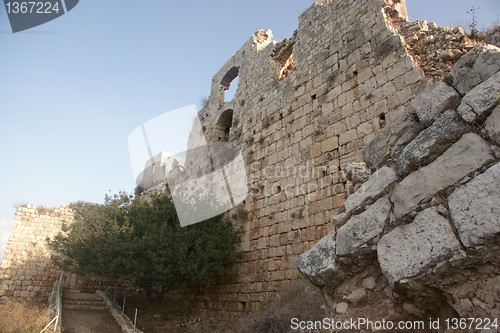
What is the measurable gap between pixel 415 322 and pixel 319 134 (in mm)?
5972

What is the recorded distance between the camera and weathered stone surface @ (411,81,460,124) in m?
2.85

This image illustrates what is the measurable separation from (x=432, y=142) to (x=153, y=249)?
8015 mm

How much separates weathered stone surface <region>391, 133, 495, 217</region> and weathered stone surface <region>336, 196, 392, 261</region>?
137mm

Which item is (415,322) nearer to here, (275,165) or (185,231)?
(275,165)

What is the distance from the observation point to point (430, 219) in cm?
252

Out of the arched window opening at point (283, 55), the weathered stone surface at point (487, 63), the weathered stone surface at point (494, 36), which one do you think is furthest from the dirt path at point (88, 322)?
the weathered stone surface at point (494, 36)

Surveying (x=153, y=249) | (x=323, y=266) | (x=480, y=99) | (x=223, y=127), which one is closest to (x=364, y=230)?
(x=323, y=266)

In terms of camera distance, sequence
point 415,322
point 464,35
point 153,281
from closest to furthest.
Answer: point 415,322 → point 464,35 → point 153,281

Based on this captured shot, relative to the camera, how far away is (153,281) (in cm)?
909

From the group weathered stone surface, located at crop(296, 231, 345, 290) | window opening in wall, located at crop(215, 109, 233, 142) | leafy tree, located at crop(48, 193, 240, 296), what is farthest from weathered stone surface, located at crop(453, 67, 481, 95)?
window opening in wall, located at crop(215, 109, 233, 142)

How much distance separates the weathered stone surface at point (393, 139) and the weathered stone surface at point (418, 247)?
2.64 ft

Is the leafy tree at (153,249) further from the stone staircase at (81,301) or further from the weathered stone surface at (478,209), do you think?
the weathered stone surface at (478,209)

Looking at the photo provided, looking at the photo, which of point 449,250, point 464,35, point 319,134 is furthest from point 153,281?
point 464,35

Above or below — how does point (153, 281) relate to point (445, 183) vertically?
below
